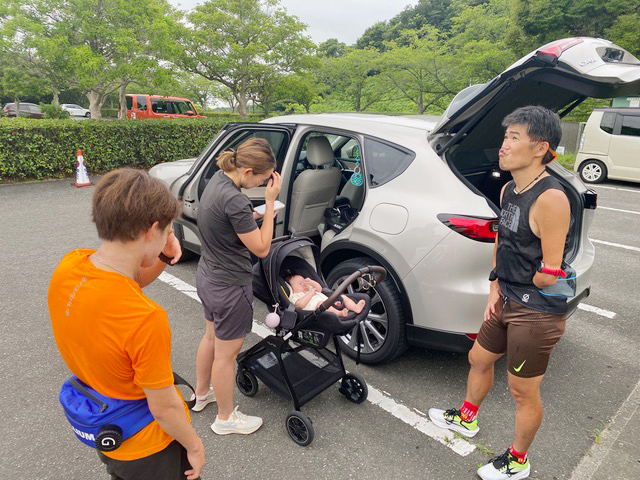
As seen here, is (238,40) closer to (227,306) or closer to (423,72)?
(423,72)

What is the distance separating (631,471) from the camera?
228 cm

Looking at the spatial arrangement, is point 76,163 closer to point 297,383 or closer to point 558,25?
point 297,383

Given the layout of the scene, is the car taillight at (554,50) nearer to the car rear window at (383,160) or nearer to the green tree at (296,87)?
the car rear window at (383,160)

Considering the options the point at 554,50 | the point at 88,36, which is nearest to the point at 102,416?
the point at 554,50

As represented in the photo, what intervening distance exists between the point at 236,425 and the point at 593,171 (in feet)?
40.5

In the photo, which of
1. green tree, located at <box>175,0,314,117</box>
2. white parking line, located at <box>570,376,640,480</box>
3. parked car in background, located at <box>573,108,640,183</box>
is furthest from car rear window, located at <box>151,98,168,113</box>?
white parking line, located at <box>570,376,640,480</box>

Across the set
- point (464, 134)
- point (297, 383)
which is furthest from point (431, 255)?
point (297, 383)

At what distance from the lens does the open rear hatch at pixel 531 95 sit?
2.15m

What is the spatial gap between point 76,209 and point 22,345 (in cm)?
488

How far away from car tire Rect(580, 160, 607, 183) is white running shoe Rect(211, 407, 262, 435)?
475 inches

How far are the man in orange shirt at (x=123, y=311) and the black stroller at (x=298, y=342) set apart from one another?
1.15 meters

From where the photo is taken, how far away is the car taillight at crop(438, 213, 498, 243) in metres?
2.60

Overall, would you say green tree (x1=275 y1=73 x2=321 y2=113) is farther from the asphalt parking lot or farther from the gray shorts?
the gray shorts

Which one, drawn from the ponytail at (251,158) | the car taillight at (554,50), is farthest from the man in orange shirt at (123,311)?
the car taillight at (554,50)
